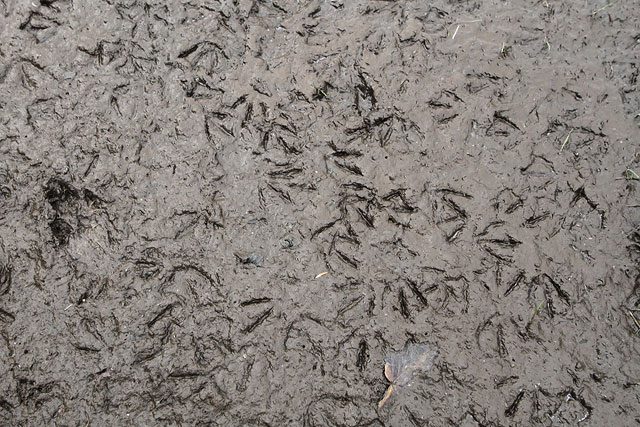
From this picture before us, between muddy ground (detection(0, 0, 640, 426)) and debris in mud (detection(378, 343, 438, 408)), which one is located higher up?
muddy ground (detection(0, 0, 640, 426))

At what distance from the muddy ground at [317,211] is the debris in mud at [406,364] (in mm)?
41

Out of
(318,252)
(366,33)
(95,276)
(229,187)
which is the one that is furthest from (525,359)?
(95,276)

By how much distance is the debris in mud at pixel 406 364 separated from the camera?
2645 mm

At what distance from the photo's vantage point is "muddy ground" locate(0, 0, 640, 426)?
2645mm

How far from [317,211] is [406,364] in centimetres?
89

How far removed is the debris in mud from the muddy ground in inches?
1.6

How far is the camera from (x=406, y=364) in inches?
105

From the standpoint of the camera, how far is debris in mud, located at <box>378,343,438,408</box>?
264 cm

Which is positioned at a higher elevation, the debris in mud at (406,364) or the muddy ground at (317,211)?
the muddy ground at (317,211)

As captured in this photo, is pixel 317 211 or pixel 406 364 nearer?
pixel 406 364

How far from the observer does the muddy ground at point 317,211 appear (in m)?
2.64

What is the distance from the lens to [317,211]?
2877 mm

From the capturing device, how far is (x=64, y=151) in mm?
2936

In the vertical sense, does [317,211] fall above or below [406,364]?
above
